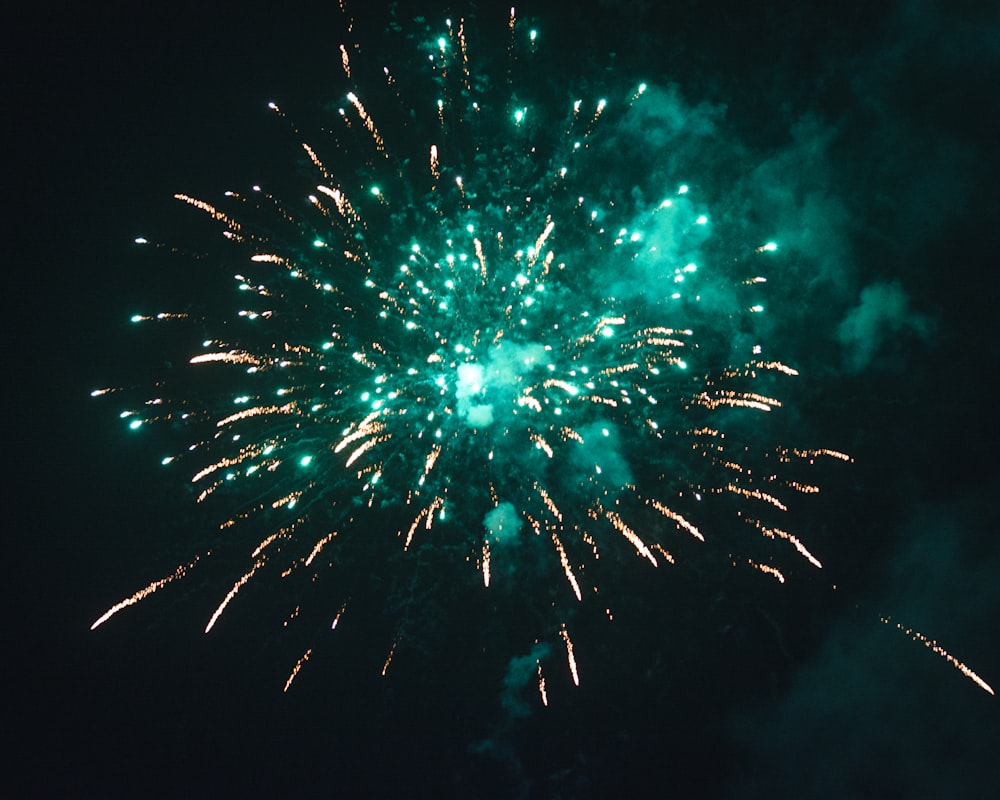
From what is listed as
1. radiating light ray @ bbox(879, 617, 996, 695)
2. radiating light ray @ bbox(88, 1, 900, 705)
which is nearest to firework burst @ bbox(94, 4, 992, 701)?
radiating light ray @ bbox(88, 1, 900, 705)

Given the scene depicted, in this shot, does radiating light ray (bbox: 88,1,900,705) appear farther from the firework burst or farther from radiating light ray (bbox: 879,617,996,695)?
radiating light ray (bbox: 879,617,996,695)

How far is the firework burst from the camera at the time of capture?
1032 centimetres

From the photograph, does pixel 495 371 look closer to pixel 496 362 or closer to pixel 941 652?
pixel 496 362

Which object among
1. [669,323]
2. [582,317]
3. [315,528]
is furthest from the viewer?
[315,528]

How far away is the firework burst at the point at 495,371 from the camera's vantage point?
33.9 feet

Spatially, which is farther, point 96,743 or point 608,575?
point 96,743

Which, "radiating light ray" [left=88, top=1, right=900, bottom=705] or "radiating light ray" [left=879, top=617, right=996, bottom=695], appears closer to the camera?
"radiating light ray" [left=88, top=1, right=900, bottom=705]

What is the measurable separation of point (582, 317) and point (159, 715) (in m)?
17.5

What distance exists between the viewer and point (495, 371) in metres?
10.6

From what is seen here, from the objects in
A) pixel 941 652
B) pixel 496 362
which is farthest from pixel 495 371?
pixel 941 652

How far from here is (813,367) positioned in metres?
13.6

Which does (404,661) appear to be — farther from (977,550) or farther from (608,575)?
(977,550)

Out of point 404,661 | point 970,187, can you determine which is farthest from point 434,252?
point 970,187

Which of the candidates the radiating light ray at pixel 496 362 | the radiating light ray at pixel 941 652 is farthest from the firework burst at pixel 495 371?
the radiating light ray at pixel 941 652
